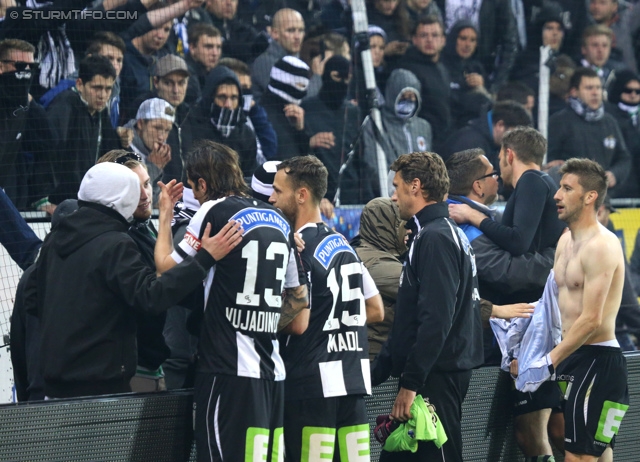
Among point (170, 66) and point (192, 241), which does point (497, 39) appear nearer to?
point (170, 66)

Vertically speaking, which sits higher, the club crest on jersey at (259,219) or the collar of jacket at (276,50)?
the collar of jacket at (276,50)

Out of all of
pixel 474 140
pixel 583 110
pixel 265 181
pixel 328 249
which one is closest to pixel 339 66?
pixel 474 140

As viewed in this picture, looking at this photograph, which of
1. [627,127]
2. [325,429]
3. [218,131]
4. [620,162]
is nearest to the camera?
[325,429]

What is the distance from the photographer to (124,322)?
400 centimetres

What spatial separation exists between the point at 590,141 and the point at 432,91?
86.9 inches

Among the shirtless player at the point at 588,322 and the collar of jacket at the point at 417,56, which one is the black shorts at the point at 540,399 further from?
the collar of jacket at the point at 417,56

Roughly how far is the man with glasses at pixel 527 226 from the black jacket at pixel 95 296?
234 centimetres

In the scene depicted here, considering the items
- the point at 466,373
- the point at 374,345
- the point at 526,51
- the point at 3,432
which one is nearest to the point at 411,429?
the point at 466,373

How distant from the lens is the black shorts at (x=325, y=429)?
4.21 m

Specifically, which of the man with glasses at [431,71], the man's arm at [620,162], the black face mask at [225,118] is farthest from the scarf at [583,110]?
the black face mask at [225,118]

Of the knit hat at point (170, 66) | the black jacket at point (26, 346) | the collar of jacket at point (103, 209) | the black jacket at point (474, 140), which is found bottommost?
the black jacket at point (26, 346)

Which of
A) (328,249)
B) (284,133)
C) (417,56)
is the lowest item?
(328,249)

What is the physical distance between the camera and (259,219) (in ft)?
13.1

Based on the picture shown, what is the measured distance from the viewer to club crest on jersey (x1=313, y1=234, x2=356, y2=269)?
4.38m
